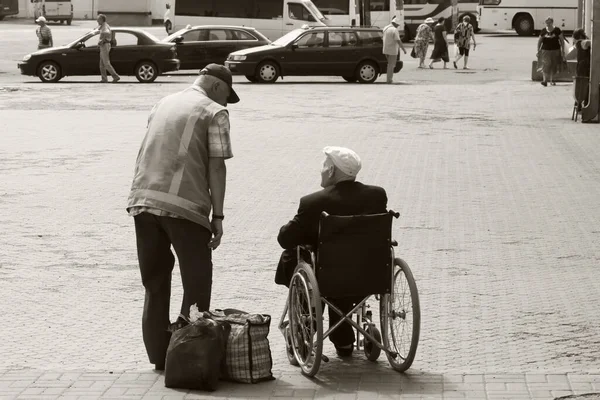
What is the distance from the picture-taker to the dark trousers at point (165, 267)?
6473 millimetres

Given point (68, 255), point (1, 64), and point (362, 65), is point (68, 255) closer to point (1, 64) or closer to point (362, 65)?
point (362, 65)

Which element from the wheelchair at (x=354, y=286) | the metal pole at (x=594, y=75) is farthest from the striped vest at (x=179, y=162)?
the metal pole at (x=594, y=75)

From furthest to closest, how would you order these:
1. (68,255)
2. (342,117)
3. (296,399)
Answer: (342,117) < (68,255) < (296,399)

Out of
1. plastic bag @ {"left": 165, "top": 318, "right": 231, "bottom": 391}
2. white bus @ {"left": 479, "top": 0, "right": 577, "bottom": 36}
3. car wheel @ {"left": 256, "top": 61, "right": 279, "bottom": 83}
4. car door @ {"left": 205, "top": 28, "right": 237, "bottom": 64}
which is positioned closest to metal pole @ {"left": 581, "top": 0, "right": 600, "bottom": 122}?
car wheel @ {"left": 256, "top": 61, "right": 279, "bottom": 83}

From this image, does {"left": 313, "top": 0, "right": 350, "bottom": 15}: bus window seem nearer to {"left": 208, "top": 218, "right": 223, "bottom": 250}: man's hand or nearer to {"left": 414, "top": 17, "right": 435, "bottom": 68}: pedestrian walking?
{"left": 414, "top": 17, "right": 435, "bottom": 68}: pedestrian walking

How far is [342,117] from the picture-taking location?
22.4m

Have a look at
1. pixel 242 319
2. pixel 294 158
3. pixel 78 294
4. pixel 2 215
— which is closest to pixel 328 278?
pixel 242 319

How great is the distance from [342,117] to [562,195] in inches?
359

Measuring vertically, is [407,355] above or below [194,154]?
below

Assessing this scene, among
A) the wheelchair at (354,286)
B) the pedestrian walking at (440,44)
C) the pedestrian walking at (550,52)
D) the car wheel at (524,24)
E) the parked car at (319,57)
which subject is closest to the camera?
the wheelchair at (354,286)

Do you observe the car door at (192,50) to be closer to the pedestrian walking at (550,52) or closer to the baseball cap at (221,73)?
the pedestrian walking at (550,52)

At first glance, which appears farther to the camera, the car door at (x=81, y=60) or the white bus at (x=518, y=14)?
the white bus at (x=518, y=14)

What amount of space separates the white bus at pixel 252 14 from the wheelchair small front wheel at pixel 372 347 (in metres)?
35.7

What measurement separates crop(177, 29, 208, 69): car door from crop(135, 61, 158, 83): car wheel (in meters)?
2.41
